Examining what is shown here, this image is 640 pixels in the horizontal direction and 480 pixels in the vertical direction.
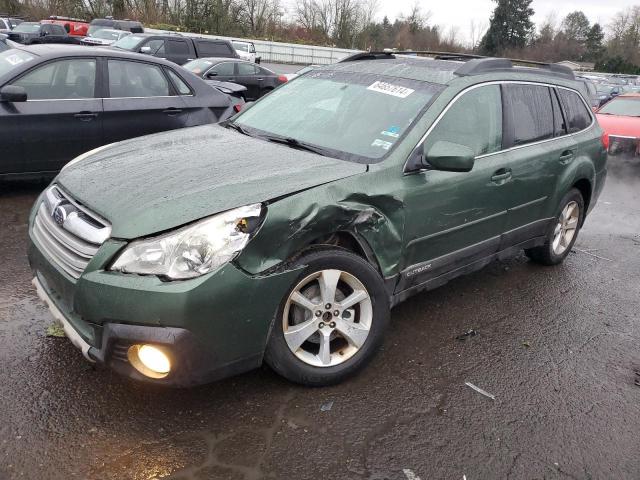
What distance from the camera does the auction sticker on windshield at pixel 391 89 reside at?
3605 mm

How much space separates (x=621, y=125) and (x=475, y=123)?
8073 millimetres

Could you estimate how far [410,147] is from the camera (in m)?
3.27

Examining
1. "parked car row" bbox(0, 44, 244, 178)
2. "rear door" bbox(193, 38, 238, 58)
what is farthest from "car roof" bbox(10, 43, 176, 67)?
"rear door" bbox(193, 38, 238, 58)

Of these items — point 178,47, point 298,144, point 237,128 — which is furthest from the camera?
point 178,47

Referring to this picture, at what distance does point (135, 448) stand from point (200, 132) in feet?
7.38

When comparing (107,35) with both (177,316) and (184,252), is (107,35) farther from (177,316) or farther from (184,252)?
(177,316)

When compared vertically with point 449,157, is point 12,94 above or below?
below

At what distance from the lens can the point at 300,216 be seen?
272 cm

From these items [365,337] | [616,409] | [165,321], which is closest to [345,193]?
[365,337]

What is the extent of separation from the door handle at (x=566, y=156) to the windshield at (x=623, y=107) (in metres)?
7.57

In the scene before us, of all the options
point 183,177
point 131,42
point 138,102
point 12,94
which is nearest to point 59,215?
point 183,177

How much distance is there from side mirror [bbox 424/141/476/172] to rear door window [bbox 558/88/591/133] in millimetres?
2061

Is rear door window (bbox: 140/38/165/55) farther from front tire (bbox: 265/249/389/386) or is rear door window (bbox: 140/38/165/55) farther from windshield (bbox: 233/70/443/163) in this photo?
front tire (bbox: 265/249/389/386)

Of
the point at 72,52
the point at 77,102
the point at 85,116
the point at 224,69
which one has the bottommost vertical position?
the point at 224,69
